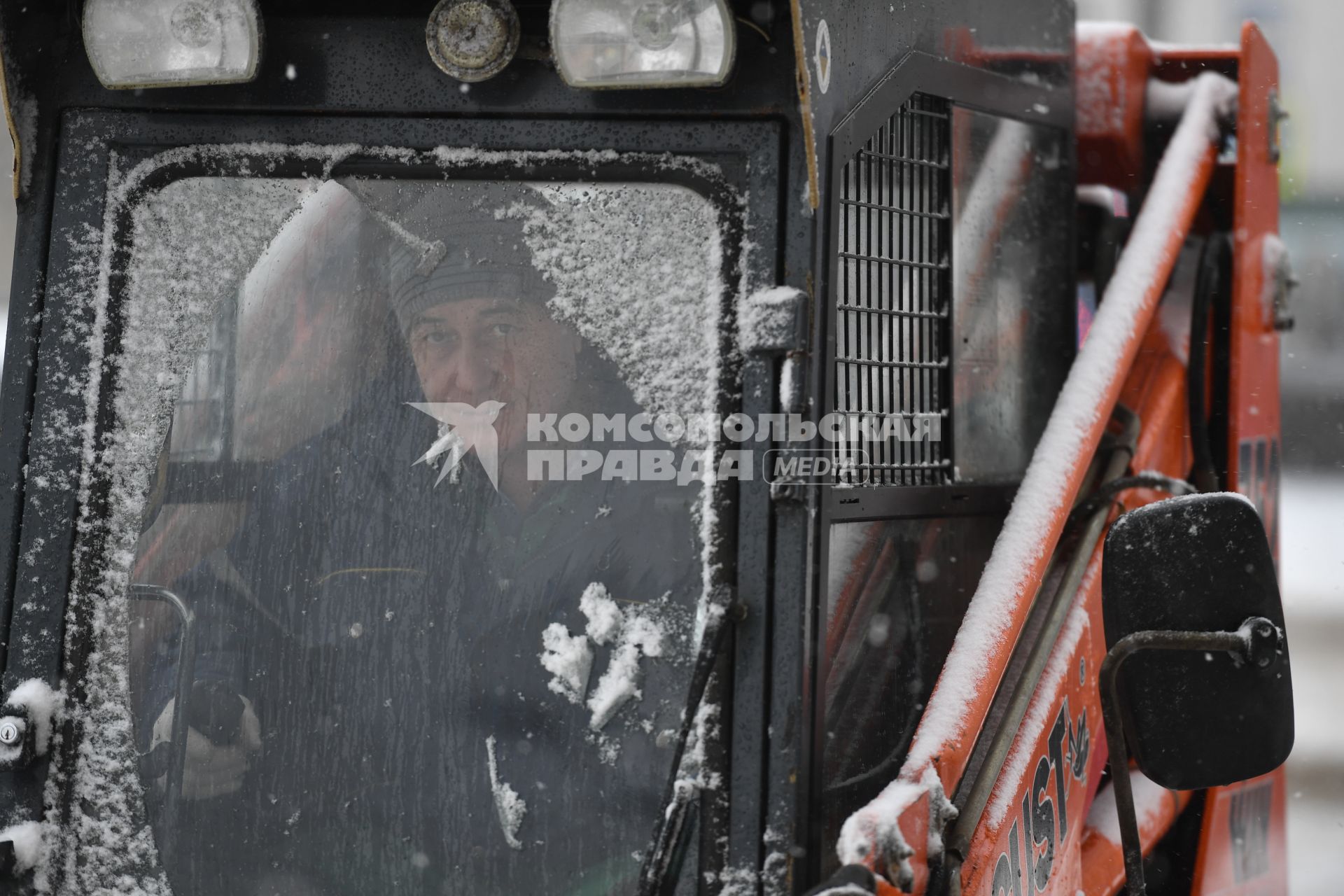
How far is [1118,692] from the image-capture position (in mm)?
1554

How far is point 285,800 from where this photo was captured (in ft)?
5.41

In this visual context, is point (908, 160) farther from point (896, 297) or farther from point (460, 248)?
point (460, 248)

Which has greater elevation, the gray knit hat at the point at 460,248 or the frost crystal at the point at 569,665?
the gray knit hat at the point at 460,248

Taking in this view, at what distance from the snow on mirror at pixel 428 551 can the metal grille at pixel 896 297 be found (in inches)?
9.9

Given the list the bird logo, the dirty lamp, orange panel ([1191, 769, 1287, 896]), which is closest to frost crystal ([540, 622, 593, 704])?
the bird logo

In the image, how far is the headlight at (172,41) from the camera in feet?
5.43

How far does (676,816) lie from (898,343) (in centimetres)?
76

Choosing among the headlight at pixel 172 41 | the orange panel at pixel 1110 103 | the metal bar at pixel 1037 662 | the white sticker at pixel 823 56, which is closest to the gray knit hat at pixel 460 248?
the headlight at pixel 172 41

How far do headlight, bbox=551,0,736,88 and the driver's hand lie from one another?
35.7 inches

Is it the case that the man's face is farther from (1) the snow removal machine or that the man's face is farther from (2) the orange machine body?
(2) the orange machine body

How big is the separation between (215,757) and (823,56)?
117cm

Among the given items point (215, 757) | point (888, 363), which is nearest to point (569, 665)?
point (215, 757)

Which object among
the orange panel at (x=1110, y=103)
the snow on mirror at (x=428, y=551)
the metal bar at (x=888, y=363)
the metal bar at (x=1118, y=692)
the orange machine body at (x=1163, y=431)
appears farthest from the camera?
the orange panel at (x=1110, y=103)

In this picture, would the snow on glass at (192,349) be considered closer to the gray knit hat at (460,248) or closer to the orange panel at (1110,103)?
the gray knit hat at (460,248)
